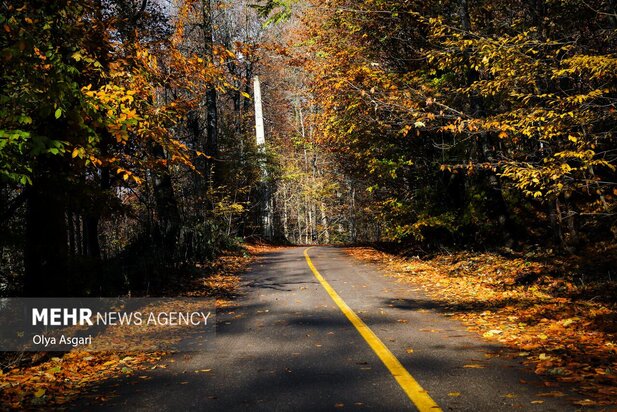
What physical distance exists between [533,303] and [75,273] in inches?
324

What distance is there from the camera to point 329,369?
5.27 m

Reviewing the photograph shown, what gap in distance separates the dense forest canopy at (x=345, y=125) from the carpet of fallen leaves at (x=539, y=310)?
1346 millimetres

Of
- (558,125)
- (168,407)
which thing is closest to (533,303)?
(558,125)

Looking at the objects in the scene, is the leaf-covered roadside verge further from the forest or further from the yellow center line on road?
the yellow center line on road

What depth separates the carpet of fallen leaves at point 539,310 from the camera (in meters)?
5.00

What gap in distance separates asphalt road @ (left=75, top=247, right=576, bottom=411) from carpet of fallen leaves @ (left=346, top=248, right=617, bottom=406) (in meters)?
0.39

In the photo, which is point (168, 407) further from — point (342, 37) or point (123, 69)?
point (342, 37)

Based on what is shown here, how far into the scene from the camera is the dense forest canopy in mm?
6508

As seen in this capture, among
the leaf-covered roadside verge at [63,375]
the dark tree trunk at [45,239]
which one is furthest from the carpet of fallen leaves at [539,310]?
the dark tree trunk at [45,239]

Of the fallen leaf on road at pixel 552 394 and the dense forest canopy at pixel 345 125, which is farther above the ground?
the dense forest canopy at pixel 345 125

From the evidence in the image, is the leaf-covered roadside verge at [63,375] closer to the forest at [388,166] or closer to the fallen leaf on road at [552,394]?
the forest at [388,166]

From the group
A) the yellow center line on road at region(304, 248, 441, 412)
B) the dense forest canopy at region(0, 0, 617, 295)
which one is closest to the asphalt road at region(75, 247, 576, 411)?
the yellow center line on road at region(304, 248, 441, 412)

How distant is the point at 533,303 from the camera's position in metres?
8.55

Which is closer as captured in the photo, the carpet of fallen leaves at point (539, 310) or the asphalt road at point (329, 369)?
the asphalt road at point (329, 369)
